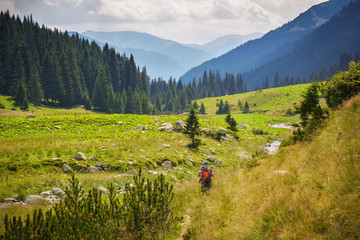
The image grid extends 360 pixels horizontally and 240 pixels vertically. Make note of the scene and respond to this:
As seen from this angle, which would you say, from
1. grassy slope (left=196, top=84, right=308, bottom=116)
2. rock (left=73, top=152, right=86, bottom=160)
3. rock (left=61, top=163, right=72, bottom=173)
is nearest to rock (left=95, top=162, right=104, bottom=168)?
rock (left=73, top=152, right=86, bottom=160)

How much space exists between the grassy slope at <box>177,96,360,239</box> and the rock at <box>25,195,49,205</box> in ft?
Result: 18.1

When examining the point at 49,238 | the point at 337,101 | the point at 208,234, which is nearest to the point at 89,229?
the point at 49,238

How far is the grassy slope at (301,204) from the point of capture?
4043 mm

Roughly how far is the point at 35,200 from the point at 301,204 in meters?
9.35

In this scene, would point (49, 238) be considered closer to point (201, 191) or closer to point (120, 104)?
point (201, 191)

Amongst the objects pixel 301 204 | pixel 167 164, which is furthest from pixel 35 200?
pixel 301 204

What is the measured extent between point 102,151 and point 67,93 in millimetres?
61612

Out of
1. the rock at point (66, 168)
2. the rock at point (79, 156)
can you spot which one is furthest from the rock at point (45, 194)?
the rock at point (79, 156)

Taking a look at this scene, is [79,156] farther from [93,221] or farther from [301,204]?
[301,204]

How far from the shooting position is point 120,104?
2798 inches

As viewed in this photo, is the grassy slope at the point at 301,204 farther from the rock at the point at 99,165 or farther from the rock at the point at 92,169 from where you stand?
the rock at the point at 99,165

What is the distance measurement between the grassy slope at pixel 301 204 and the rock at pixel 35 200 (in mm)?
5522

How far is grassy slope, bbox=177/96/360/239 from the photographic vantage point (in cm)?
404

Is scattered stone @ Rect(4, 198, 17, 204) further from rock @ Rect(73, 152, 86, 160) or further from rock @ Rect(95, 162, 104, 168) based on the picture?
rock @ Rect(73, 152, 86, 160)
